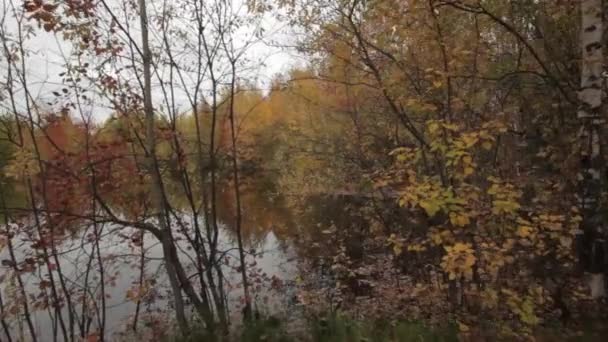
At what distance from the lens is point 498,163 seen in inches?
223

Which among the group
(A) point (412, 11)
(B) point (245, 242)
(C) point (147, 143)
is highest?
(A) point (412, 11)

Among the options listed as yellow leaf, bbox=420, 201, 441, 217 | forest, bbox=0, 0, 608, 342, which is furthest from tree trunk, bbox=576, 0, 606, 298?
yellow leaf, bbox=420, 201, 441, 217

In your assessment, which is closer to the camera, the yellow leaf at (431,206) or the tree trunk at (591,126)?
the yellow leaf at (431,206)

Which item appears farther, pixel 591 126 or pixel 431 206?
pixel 591 126

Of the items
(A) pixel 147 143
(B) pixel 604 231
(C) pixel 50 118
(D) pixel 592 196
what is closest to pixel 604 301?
(B) pixel 604 231

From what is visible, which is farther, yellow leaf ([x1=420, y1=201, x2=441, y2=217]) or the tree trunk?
the tree trunk

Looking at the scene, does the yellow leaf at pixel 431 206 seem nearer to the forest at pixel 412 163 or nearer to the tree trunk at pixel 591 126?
the forest at pixel 412 163

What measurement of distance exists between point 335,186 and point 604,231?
277 inches

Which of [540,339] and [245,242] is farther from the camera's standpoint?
[245,242]

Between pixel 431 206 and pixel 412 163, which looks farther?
pixel 412 163

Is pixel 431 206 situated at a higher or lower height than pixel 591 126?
lower

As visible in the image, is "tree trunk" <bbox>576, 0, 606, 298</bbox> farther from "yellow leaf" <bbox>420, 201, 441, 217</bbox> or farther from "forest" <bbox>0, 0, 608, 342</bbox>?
"yellow leaf" <bbox>420, 201, 441, 217</bbox>

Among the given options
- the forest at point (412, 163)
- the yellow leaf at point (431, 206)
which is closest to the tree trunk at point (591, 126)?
the forest at point (412, 163)

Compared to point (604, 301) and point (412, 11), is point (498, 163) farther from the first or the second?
point (412, 11)
